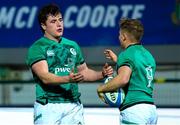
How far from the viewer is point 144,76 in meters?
3.68

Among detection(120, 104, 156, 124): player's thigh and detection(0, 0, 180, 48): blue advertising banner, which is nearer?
detection(120, 104, 156, 124): player's thigh

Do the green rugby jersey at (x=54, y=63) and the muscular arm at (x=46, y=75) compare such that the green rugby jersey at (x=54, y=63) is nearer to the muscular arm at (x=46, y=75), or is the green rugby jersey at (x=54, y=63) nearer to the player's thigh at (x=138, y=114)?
the muscular arm at (x=46, y=75)

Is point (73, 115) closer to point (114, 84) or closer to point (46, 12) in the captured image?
point (114, 84)

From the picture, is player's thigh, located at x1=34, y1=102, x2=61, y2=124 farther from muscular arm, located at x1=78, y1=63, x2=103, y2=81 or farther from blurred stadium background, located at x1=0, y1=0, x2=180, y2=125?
blurred stadium background, located at x1=0, y1=0, x2=180, y2=125

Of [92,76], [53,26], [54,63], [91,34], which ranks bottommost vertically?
[91,34]

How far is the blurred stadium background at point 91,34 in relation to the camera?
9008mm

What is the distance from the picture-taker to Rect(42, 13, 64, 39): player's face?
154 inches

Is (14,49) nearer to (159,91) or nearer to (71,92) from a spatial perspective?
(159,91)

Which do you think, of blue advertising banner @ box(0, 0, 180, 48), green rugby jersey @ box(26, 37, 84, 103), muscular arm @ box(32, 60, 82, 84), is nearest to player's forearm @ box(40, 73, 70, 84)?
muscular arm @ box(32, 60, 82, 84)

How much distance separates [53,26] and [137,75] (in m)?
0.71

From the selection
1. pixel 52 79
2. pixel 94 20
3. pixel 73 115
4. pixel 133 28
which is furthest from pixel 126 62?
pixel 94 20

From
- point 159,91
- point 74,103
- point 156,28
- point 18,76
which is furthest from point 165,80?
point 74,103

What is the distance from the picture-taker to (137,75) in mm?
3650

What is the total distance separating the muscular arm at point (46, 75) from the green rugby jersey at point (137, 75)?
331 millimetres
